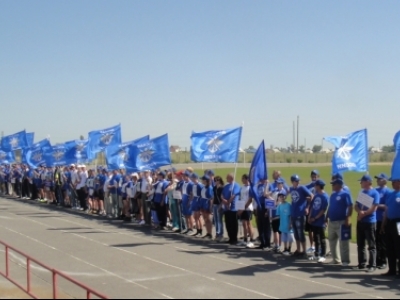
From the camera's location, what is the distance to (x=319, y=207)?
13531 millimetres

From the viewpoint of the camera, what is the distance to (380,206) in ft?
41.2

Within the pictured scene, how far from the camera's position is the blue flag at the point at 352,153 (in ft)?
45.5

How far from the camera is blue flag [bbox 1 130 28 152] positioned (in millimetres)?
35094

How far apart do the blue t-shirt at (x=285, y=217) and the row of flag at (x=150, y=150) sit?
1086 millimetres

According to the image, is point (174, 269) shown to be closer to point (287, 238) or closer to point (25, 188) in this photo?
point (287, 238)

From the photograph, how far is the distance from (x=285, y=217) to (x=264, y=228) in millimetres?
991

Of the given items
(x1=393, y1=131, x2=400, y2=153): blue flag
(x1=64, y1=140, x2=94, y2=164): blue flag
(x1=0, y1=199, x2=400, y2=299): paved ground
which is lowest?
(x1=0, y1=199, x2=400, y2=299): paved ground

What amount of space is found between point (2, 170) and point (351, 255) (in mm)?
28774

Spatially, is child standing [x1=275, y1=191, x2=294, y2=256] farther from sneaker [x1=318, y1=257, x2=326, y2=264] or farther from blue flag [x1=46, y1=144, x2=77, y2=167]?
blue flag [x1=46, y1=144, x2=77, y2=167]

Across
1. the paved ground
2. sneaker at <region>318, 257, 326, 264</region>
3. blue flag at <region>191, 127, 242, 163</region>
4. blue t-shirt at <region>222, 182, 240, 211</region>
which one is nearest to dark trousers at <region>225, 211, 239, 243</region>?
blue t-shirt at <region>222, 182, 240, 211</region>

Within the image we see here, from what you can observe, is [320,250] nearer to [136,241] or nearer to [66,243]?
[136,241]

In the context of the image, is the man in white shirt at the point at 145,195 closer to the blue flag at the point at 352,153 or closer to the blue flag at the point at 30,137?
the blue flag at the point at 352,153

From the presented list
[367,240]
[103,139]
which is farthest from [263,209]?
[103,139]

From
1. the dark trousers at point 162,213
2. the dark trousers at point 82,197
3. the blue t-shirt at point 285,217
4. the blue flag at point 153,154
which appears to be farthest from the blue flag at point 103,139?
the blue t-shirt at point 285,217
